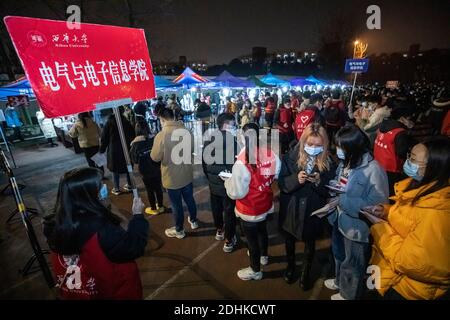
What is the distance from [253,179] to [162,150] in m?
1.86

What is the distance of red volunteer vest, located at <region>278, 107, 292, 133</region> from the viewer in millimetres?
8766

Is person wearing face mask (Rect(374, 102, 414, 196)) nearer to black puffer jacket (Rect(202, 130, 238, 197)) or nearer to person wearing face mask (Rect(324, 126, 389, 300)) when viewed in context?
person wearing face mask (Rect(324, 126, 389, 300))

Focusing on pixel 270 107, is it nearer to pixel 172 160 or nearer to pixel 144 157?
pixel 144 157

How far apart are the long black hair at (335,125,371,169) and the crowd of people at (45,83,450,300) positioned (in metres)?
0.01

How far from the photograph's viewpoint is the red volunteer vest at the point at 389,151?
3.85 m

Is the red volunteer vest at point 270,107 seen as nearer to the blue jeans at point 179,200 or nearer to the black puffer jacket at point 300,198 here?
the blue jeans at point 179,200

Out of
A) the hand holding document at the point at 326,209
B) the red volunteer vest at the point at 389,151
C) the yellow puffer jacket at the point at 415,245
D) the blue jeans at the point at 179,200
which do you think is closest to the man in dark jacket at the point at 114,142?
the blue jeans at the point at 179,200

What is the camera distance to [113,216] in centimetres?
191

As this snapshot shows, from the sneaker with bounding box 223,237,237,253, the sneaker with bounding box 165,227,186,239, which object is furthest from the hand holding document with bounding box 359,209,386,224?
the sneaker with bounding box 165,227,186,239

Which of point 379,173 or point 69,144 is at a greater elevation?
point 379,173
